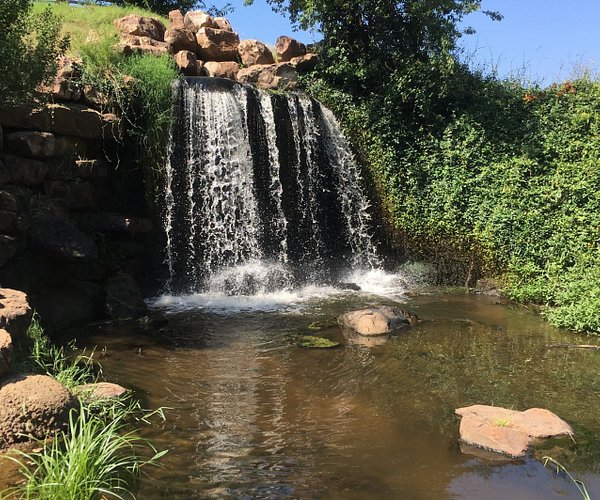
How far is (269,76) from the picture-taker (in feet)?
41.1

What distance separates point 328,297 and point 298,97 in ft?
15.8

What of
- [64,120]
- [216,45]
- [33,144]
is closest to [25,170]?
[33,144]

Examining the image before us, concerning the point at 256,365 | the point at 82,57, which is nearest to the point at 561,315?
the point at 256,365

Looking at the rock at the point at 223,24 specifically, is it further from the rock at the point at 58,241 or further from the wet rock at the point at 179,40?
the rock at the point at 58,241

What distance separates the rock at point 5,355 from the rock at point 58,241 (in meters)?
3.75

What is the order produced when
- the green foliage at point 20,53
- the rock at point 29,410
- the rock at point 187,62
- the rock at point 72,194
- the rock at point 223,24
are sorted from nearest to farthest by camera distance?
1. the rock at point 29,410
2. the green foliage at point 20,53
3. the rock at point 72,194
4. the rock at point 187,62
5. the rock at point 223,24

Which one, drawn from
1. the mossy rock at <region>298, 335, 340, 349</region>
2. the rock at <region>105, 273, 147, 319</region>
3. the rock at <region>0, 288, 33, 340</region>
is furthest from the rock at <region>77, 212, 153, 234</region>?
the rock at <region>0, 288, 33, 340</region>

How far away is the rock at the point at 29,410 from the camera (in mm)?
3586

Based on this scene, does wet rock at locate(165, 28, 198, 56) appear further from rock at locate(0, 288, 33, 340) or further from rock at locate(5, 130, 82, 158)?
rock at locate(0, 288, 33, 340)

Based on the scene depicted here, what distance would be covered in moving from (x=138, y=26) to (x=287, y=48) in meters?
→ 3.49

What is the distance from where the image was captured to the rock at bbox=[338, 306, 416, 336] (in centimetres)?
705

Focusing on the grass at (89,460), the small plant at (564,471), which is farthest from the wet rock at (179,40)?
the small plant at (564,471)

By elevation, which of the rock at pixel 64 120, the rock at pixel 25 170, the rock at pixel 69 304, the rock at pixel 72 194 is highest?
the rock at pixel 64 120

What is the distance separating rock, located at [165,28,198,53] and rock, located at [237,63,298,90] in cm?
138
